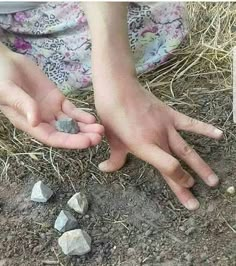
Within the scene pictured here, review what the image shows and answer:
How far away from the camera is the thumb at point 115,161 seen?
55.7 inches

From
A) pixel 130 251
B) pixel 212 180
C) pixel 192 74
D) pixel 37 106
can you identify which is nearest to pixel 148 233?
pixel 130 251

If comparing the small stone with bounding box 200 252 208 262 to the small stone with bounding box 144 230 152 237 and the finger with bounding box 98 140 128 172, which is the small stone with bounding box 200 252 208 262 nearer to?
the small stone with bounding box 144 230 152 237

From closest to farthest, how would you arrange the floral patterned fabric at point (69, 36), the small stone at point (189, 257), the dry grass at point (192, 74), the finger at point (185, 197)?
the small stone at point (189, 257) < the finger at point (185, 197) < the dry grass at point (192, 74) < the floral patterned fabric at point (69, 36)

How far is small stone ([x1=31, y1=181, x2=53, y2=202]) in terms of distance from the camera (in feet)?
4.58

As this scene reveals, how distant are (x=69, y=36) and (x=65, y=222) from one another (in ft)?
1.68

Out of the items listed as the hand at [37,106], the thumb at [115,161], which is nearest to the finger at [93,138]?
the hand at [37,106]

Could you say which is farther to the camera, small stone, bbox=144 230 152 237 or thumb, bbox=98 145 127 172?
thumb, bbox=98 145 127 172

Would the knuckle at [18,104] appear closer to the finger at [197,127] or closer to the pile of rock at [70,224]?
the pile of rock at [70,224]

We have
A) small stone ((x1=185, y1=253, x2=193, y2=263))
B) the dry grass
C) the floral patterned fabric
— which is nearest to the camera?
small stone ((x1=185, y1=253, x2=193, y2=263))

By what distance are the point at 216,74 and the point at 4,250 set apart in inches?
26.0

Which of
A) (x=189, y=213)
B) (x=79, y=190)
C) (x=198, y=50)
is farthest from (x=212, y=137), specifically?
(x=198, y=50)

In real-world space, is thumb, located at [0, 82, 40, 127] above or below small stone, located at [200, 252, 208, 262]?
above

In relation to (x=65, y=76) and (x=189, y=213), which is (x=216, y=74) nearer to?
(x=65, y=76)

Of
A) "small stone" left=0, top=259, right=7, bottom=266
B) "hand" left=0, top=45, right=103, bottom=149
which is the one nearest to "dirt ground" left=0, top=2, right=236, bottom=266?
"small stone" left=0, top=259, right=7, bottom=266
